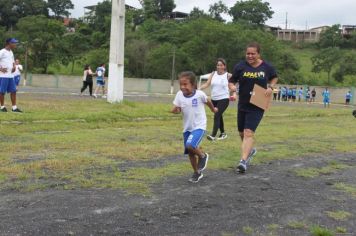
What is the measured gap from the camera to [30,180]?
6.64 metres

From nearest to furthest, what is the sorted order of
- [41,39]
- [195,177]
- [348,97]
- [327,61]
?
[195,177]
[348,97]
[41,39]
[327,61]

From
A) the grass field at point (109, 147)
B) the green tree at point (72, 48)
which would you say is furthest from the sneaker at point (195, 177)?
the green tree at point (72, 48)

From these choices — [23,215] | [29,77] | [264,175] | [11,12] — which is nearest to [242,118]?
[264,175]

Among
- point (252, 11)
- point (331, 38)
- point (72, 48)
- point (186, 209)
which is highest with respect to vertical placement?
point (252, 11)

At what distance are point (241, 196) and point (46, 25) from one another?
70751 mm

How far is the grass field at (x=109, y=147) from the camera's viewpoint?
6914 mm

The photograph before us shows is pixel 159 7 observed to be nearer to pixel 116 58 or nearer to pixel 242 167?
pixel 116 58

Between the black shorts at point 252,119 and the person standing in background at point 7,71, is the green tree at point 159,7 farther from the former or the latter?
the black shorts at point 252,119

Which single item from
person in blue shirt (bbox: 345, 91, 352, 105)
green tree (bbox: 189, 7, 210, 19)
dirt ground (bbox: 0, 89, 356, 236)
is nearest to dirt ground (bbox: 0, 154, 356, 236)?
dirt ground (bbox: 0, 89, 356, 236)

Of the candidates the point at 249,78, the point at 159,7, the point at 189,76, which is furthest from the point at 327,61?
the point at 189,76

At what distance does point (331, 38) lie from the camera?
4375 inches

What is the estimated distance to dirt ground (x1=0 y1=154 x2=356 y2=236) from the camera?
16.0 ft

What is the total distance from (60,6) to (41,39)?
55.9m

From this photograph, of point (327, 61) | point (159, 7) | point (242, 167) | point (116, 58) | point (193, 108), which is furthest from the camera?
point (159, 7)
